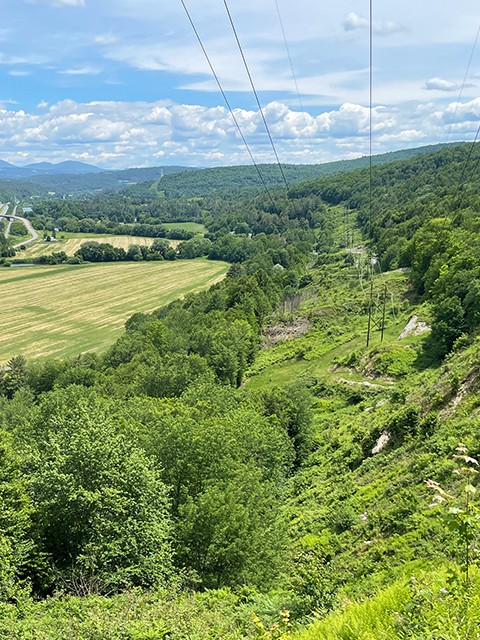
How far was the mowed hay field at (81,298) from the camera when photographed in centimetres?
8794

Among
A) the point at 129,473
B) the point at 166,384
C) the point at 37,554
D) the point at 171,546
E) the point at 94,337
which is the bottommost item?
the point at 94,337

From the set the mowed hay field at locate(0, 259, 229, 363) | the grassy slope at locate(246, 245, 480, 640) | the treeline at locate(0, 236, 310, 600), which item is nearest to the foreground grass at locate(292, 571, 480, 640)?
the grassy slope at locate(246, 245, 480, 640)

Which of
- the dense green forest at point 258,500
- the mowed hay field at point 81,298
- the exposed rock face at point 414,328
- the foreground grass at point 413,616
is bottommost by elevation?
the mowed hay field at point 81,298

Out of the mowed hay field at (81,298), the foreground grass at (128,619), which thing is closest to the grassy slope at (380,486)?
the foreground grass at (128,619)

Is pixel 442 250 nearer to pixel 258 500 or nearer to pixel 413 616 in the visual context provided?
pixel 258 500

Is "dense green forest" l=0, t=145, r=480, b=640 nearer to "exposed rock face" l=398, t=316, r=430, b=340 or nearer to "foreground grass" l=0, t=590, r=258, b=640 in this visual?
"foreground grass" l=0, t=590, r=258, b=640

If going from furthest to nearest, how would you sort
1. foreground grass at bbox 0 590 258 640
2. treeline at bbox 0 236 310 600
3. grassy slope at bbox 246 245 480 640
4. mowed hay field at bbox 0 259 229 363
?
1. mowed hay field at bbox 0 259 229 363
2. treeline at bbox 0 236 310 600
3. foreground grass at bbox 0 590 258 640
4. grassy slope at bbox 246 245 480 640

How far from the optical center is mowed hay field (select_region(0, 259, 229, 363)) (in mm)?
87938

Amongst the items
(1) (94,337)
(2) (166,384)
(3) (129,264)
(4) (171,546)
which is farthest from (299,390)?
(3) (129,264)

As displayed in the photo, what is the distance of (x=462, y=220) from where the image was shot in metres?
83.7

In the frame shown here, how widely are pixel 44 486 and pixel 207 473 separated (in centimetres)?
746

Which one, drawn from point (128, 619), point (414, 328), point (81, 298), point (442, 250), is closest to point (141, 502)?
point (128, 619)

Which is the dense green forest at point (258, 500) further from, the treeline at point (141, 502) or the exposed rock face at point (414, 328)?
the exposed rock face at point (414, 328)

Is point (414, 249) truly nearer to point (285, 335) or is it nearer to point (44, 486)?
point (285, 335)
